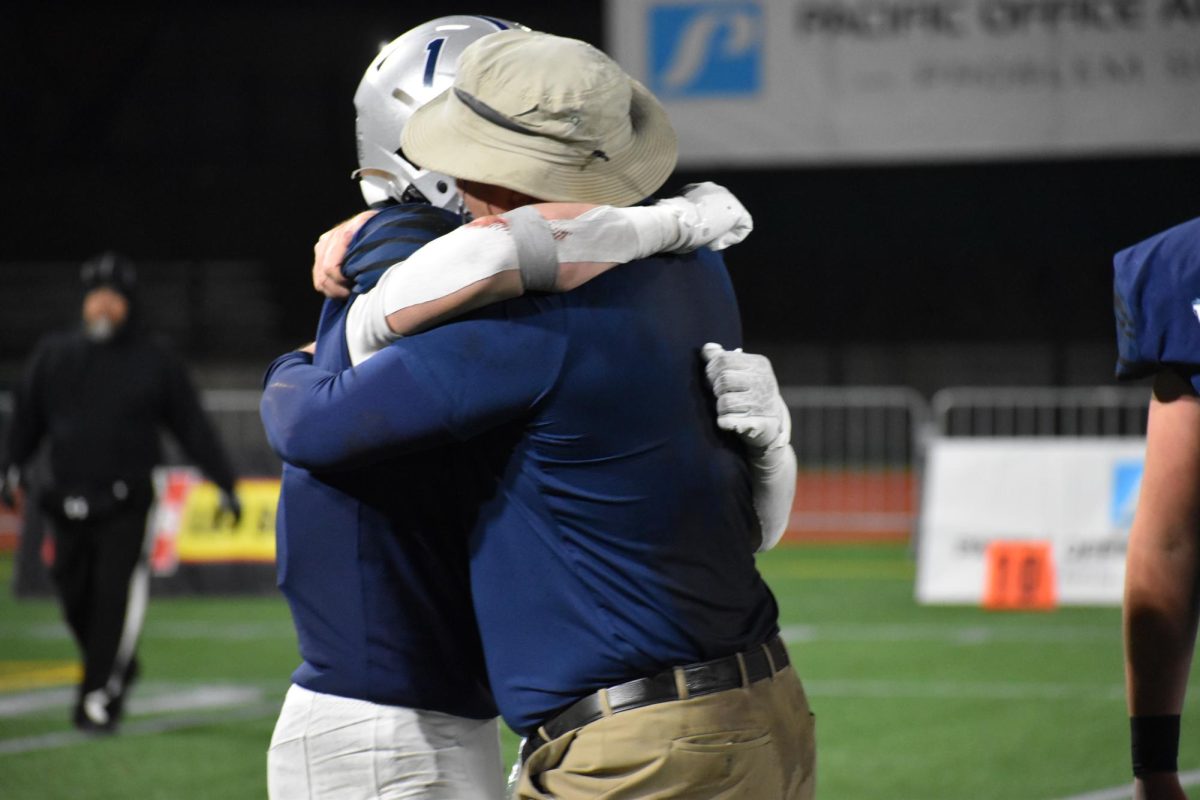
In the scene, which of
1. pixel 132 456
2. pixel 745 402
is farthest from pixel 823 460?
pixel 745 402

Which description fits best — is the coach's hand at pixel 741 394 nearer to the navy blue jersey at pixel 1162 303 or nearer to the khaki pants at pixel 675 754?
the khaki pants at pixel 675 754

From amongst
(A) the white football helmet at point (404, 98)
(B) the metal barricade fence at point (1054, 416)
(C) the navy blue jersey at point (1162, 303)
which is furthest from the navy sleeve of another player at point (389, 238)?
(B) the metal barricade fence at point (1054, 416)

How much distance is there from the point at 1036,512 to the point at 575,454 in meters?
9.75

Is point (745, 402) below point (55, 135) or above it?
above

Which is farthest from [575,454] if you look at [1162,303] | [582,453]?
[1162,303]

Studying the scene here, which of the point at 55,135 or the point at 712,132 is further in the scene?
the point at 55,135

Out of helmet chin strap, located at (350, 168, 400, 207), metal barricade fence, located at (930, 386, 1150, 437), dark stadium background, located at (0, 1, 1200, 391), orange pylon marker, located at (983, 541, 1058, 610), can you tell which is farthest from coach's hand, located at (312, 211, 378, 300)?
dark stadium background, located at (0, 1, 1200, 391)

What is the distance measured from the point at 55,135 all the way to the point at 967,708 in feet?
60.3

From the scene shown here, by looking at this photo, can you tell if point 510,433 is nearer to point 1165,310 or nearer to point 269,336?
point 1165,310

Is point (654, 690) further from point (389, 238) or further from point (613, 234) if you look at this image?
point (389, 238)

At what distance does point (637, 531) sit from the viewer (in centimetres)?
232

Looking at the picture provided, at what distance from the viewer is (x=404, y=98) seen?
9.32 feet

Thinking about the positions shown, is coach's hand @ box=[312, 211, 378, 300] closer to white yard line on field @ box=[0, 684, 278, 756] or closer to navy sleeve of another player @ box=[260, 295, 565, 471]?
navy sleeve of another player @ box=[260, 295, 565, 471]

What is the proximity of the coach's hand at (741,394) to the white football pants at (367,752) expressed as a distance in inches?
25.3
